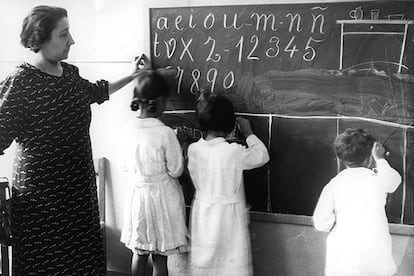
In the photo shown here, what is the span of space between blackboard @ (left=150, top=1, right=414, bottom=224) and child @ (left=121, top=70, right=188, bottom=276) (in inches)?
2.8

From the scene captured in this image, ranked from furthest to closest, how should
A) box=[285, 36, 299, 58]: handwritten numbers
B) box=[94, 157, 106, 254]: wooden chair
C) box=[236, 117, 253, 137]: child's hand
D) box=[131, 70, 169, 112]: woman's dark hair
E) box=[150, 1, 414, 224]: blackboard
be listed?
1. box=[94, 157, 106, 254]: wooden chair
2. box=[131, 70, 169, 112]: woman's dark hair
3. box=[236, 117, 253, 137]: child's hand
4. box=[285, 36, 299, 58]: handwritten numbers
5. box=[150, 1, 414, 224]: blackboard

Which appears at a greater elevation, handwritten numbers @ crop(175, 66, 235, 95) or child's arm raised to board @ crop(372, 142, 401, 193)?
handwritten numbers @ crop(175, 66, 235, 95)

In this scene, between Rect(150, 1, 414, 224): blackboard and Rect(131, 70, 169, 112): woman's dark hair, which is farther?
Rect(131, 70, 169, 112): woman's dark hair

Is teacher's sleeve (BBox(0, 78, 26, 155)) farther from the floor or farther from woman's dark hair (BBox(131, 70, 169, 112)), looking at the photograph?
the floor

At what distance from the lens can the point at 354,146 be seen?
2.11 metres

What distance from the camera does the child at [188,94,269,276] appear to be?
7.23ft

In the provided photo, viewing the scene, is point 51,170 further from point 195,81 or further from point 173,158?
point 195,81

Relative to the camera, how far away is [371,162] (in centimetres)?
209

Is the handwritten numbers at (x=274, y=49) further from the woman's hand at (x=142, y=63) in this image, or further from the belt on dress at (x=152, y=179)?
the belt on dress at (x=152, y=179)

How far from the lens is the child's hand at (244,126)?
225 centimetres

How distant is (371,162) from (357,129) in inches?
5.3

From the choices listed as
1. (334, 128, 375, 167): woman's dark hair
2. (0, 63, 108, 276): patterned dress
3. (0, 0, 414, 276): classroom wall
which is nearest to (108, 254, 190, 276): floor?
(0, 0, 414, 276): classroom wall

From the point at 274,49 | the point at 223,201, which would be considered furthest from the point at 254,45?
the point at 223,201

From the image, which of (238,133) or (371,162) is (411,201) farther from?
(238,133)
